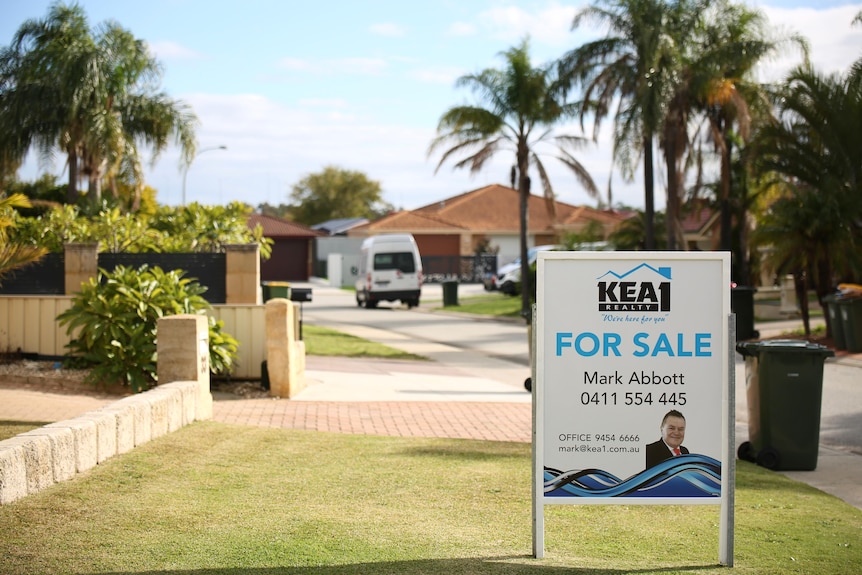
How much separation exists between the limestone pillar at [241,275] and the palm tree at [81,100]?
1128 centimetres

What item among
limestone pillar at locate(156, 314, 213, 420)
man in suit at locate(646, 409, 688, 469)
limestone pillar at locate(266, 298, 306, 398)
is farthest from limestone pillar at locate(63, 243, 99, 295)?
man in suit at locate(646, 409, 688, 469)

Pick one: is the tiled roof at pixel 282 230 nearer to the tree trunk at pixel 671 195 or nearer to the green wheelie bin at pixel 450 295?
the green wheelie bin at pixel 450 295

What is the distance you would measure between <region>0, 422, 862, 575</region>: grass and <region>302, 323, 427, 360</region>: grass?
9.94 meters

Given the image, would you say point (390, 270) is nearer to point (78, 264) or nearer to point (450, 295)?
point (450, 295)

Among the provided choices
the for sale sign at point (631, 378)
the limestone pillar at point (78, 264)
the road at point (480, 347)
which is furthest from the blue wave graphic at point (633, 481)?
the limestone pillar at point (78, 264)

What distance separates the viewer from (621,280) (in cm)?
513

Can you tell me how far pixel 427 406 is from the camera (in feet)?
39.4

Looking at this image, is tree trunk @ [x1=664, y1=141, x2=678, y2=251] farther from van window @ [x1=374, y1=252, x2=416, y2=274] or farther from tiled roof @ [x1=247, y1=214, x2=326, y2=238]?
tiled roof @ [x1=247, y1=214, x2=326, y2=238]

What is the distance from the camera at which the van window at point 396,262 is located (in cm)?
3566

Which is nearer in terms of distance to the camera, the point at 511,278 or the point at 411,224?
the point at 511,278

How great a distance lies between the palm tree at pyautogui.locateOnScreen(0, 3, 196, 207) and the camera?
933 inches

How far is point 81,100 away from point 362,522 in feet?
66.8

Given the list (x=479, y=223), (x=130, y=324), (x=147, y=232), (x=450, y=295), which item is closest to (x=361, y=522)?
(x=130, y=324)

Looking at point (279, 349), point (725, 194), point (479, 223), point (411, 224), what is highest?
point (479, 223)
